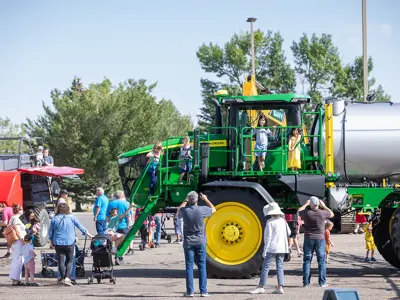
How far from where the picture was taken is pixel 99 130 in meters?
54.3

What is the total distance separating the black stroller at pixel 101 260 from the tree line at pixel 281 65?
162ft

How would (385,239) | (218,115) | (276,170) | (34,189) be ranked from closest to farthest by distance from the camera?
(276,170), (218,115), (385,239), (34,189)

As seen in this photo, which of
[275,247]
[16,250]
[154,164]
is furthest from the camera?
[154,164]

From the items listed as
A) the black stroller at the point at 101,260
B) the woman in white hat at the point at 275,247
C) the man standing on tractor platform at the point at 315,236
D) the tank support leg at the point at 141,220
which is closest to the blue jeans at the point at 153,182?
the tank support leg at the point at 141,220

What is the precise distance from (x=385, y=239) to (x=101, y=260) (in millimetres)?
6345

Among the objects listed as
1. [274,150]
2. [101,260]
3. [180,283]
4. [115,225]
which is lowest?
[180,283]

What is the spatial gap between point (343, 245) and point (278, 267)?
11.3 metres

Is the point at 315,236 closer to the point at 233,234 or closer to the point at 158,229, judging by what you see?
the point at 233,234

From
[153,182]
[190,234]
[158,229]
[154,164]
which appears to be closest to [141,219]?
[153,182]

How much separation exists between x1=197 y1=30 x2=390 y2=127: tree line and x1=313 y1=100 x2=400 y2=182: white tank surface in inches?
1911

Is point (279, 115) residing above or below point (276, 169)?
above

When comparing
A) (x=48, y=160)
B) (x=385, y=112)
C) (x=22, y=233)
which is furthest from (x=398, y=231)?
(x=48, y=160)

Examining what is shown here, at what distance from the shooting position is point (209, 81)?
219 ft

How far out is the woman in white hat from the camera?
46.5ft
